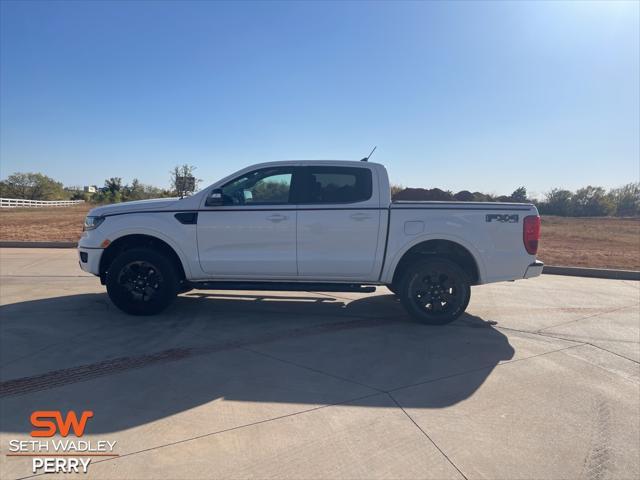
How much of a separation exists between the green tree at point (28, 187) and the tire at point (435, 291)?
78157 millimetres

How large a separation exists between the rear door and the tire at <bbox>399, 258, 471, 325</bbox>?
0.50 meters

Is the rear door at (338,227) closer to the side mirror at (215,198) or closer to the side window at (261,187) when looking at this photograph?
the side window at (261,187)

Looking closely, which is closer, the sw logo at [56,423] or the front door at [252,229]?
the sw logo at [56,423]

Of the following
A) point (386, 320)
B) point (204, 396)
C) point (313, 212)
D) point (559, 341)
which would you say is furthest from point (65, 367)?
point (559, 341)

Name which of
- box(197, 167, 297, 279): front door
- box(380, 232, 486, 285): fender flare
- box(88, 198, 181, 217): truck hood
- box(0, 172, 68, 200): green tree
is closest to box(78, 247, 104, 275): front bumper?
box(88, 198, 181, 217): truck hood

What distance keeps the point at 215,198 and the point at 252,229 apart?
0.59 meters

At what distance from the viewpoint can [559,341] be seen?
4.64 m

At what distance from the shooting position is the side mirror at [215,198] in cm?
488

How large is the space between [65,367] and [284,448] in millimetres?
2375

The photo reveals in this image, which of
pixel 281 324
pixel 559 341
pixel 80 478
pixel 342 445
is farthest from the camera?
pixel 281 324

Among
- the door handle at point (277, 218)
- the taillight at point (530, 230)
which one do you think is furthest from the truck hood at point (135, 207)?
the taillight at point (530, 230)

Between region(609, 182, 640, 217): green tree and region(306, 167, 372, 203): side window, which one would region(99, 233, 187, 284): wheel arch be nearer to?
region(306, 167, 372, 203): side window

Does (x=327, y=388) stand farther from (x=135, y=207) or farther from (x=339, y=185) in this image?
(x=135, y=207)

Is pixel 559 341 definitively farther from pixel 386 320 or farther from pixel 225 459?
pixel 225 459
